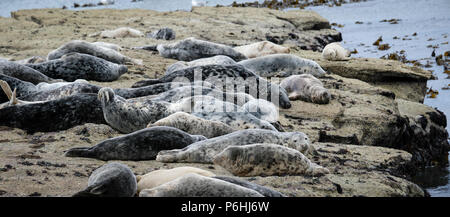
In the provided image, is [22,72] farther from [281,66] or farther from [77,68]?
[281,66]

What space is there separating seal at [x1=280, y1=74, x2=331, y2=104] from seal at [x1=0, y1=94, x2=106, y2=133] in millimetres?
2781

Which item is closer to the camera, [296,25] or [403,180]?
[403,180]

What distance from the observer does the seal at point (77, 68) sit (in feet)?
22.0

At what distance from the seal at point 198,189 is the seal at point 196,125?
1665mm

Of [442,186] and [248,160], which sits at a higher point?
[248,160]

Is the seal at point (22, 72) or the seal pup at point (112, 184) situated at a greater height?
the seal pup at point (112, 184)

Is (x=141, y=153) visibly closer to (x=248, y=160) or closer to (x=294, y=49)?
(x=248, y=160)

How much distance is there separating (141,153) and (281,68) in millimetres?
4425

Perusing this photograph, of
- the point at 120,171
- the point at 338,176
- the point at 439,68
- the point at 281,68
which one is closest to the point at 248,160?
the point at 338,176

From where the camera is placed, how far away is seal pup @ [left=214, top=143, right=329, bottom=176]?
136 inches

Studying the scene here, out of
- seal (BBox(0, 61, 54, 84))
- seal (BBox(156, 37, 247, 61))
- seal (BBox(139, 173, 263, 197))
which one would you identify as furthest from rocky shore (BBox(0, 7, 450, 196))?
seal (BBox(0, 61, 54, 84))

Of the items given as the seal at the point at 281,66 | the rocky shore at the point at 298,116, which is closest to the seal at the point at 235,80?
the rocky shore at the point at 298,116

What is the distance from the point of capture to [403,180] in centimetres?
378

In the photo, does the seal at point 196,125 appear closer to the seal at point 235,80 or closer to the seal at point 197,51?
the seal at point 235,80
